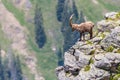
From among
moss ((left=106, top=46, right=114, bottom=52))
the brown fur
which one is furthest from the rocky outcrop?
the brown fur

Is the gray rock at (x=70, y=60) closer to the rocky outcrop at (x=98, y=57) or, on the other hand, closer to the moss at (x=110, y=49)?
the rocky outcrop at (x=98, y=57)

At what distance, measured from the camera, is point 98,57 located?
5431cm

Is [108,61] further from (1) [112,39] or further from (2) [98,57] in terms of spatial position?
(1) [112,39]

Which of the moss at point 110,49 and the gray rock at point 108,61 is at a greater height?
the moss at point 110,49

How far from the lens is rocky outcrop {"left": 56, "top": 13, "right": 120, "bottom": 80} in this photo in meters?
52.8

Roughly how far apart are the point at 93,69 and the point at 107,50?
329 centimetres

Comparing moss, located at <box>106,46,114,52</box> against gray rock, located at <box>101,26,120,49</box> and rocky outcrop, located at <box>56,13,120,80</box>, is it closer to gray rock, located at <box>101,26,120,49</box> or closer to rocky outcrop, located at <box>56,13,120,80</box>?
rocky outcrop, located at <box>56,13,120,80</box>

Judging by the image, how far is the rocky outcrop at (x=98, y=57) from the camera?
52.8m

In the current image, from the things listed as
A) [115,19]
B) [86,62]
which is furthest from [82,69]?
[115,19]

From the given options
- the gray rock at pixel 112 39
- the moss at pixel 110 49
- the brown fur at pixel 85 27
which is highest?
the brown fur at pixel 85 27

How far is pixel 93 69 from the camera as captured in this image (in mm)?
53406

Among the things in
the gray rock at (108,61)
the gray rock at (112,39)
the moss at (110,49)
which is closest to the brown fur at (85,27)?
the gray rock at (112,39)

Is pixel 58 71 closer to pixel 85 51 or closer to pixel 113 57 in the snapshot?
pixel 85 51

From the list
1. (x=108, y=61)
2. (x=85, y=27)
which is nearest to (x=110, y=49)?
(x=108, y=61)
